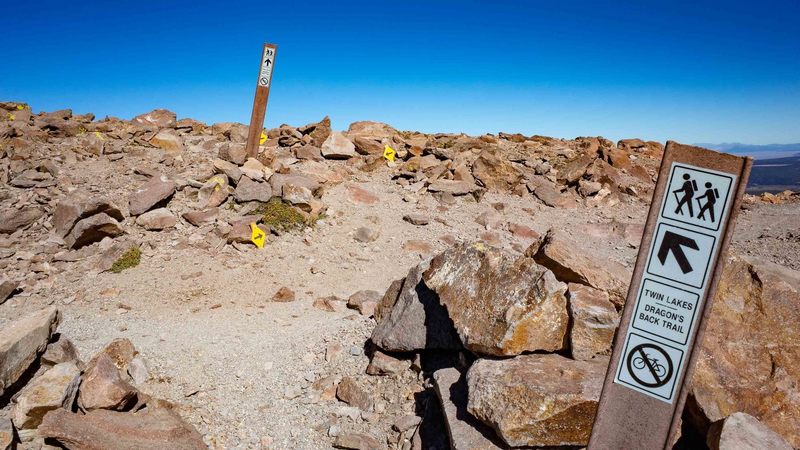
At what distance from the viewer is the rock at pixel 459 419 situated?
13.8ft

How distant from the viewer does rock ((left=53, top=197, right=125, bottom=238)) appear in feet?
32.1

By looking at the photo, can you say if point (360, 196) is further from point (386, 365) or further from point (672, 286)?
point (672, 286)

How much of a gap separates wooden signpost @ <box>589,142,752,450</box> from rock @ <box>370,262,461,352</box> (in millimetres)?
2832

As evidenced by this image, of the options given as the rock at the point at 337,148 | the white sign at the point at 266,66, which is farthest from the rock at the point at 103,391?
the rock at the point at 337,148

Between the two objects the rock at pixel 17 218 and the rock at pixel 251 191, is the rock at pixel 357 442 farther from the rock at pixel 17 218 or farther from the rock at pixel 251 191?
the rock at pixel 17 218

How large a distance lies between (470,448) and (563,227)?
10196 millimetres

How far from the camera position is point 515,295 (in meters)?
4.89

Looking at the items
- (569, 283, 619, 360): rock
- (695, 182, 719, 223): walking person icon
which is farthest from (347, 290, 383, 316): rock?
(695, 182, 719, 223): walking person icon

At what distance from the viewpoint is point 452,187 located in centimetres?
1399

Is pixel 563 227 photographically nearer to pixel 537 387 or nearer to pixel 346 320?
pixel 346 320

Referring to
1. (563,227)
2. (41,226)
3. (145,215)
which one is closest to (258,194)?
(145,215)

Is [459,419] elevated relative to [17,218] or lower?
elevated

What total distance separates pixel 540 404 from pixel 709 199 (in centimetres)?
237

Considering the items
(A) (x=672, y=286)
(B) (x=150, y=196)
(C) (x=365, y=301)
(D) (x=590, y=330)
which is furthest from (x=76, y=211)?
(A) (x=672, y=286)
